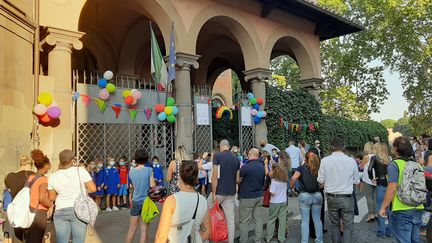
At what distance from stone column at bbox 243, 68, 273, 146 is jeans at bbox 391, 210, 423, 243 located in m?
8.42

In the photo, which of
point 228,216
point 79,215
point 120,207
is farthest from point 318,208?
point 120,207

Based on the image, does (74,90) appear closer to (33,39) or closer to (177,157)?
(33,39)

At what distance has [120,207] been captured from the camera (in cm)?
953

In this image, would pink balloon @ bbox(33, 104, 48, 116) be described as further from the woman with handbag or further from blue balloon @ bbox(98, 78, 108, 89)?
the woman with handbag

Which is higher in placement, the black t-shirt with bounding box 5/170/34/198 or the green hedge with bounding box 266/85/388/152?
the green hedge with bounding box 266/85/388/152

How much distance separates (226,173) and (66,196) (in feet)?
8.36

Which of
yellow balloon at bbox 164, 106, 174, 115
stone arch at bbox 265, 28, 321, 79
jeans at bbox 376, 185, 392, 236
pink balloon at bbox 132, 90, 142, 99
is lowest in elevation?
jeans at bbox 376, 185, 392, 236

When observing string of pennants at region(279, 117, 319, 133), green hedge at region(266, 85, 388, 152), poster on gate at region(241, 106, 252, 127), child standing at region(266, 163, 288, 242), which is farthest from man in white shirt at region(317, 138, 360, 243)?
string of pennants at region(279, 117, 319, 133)

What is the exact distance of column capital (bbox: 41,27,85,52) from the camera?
27.2ft

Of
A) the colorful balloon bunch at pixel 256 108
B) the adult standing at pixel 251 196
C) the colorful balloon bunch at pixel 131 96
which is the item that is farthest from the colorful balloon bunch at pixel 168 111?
the adult standing at pixel 251 196

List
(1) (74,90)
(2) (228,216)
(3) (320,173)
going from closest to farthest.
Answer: (3) (320,173)
(2) (228,216)
(1) (74,90)

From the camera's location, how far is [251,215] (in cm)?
611

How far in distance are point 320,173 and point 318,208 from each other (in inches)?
26.7

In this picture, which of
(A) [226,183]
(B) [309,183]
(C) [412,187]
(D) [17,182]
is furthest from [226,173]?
(D) [17,182]
